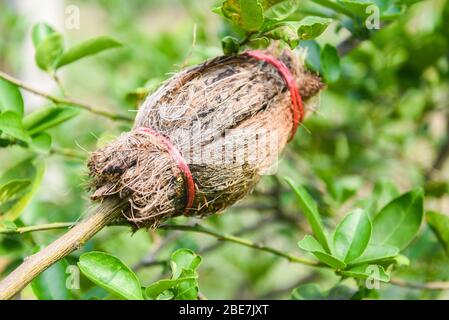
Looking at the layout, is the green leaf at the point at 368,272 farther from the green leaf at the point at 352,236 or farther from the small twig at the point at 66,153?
the small twig at the point at 66,153

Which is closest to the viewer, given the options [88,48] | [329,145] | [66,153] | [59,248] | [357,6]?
[59,248]

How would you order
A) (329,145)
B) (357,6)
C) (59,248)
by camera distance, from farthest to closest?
(329,145) → (357,6) → (59,248)

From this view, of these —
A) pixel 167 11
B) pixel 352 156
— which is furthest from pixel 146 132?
pixel 167 11

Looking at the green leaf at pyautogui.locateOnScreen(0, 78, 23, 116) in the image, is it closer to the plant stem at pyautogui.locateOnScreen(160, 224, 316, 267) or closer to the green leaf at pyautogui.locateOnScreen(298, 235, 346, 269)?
the plant stem at pyautogui.locateOnScreen(160, 224, 316, 267)

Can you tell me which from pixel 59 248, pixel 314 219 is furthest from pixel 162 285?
pixel 314 219

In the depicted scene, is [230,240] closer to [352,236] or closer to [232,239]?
[232,239]

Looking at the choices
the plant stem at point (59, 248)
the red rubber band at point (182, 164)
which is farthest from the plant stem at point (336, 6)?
the plant stem at point (59, 248)
